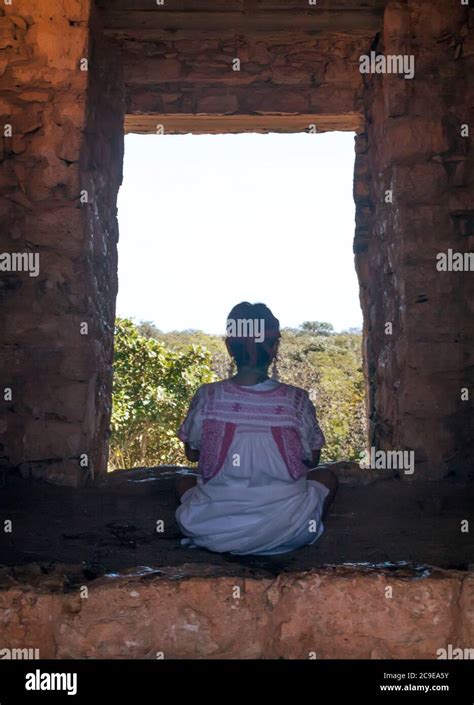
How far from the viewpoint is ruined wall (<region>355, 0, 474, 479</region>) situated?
4.36 m

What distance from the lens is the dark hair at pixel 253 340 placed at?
11.0ft

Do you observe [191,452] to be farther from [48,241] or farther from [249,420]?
[48,241]

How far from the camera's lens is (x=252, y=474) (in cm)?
330

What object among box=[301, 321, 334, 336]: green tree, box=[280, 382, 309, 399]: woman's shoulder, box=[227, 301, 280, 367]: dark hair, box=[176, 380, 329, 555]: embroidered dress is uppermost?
box=[301, 321, 334, 336]: green tree

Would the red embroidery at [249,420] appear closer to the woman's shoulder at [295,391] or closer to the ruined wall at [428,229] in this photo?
the woman's shoulder at [295,391]

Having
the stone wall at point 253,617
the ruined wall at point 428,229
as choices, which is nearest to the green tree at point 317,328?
the ruined wall at point 428,229

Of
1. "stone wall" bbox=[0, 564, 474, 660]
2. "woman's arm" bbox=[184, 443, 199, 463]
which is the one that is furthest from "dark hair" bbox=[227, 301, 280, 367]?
"stone wall" bbox=[0, 564, 474, 660]

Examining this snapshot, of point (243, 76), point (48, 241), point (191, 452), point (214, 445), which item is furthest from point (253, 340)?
point (243, 76)

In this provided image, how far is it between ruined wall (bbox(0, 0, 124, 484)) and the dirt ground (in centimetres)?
19

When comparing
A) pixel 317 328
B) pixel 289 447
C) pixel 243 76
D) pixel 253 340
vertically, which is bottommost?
pixel 289 447

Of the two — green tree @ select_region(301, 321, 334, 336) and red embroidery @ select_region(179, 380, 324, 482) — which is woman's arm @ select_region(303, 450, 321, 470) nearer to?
red embroidery @ select_region(179, 380, 324, 482)

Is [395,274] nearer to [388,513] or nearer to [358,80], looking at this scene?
[388,513]

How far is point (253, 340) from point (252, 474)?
52 cm
